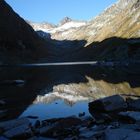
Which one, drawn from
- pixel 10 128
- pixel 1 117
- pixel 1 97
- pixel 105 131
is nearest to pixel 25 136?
pixel 10 128

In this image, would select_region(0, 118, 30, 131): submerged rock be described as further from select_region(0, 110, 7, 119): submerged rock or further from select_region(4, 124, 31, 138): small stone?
select_region(0, 110, 7, 119): submerged rock

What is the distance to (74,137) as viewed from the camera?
24062 millimetres

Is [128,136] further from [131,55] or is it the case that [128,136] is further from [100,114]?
[131,55]

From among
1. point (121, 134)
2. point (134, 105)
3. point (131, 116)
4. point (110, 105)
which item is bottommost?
point (121, 134)

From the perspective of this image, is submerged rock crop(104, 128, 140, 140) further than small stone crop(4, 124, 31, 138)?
No

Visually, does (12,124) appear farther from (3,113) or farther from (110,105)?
(110,105)

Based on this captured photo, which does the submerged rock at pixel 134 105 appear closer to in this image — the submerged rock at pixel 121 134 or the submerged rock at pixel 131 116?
the submerged rock at pixel 131 116

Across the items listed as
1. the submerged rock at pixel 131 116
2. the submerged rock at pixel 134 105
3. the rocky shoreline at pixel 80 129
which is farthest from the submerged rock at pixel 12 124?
the submerged rock at pixel 134 105

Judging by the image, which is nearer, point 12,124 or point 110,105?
point 12,124

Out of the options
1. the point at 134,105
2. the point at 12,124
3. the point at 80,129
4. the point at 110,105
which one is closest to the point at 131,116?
the point at 80,129

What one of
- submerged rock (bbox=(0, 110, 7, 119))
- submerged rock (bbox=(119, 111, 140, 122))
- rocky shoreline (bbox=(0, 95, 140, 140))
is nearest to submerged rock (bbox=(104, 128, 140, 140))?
rocky shoreline (bbox=(0, 95, 140, 140))

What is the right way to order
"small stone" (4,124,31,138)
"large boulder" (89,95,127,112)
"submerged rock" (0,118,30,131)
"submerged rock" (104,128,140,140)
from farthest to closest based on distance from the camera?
"large boulder" (89,95,127,112) → "submerged rock" (0,118,30,131) → "small stone" (4,124,31,138) → "submerged rock" (104,128,140,140)

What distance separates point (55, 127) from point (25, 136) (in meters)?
2.88

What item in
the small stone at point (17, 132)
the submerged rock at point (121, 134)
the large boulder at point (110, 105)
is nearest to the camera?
the submerged rock at point (121, 134)
